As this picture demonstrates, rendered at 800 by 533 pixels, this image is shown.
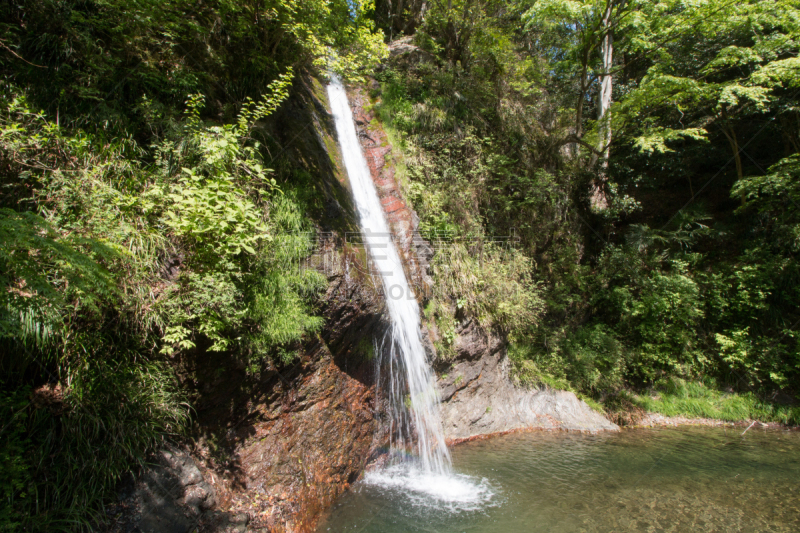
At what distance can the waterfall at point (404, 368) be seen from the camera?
18.6 feet

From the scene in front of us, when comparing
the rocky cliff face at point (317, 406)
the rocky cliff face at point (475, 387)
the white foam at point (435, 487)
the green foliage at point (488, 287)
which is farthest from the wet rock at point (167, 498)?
the green foliage at point (488, 287)

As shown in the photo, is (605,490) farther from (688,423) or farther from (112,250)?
(112,250)

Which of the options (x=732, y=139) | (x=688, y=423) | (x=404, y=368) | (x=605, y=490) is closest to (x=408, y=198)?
(x=404, y=368)

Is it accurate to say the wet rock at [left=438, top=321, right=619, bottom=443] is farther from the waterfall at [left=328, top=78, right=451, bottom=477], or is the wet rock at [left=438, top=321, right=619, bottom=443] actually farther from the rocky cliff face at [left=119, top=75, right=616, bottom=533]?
the waterfall at [left=328, top=78, right=451, bottom=477]

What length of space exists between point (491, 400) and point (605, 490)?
2591mm

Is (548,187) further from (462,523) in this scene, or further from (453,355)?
(462,523)

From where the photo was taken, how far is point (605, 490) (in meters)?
4.91

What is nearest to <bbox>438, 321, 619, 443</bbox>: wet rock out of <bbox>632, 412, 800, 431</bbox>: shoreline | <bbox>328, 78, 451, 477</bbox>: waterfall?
<bbox>328, 78, 451, 477</bbox>: waterfall

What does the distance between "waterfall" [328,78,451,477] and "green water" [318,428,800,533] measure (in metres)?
0.57

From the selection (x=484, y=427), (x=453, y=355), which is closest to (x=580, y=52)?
(x=453, y=355)

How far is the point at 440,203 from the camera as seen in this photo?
8055mm

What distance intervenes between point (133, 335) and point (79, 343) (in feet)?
1.22

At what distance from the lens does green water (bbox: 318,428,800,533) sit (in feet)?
13.5

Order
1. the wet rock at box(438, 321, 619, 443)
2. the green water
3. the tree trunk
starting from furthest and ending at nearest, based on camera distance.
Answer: the tree trunk
the wet rock at box(438, 321, 619, 443)
the green water
